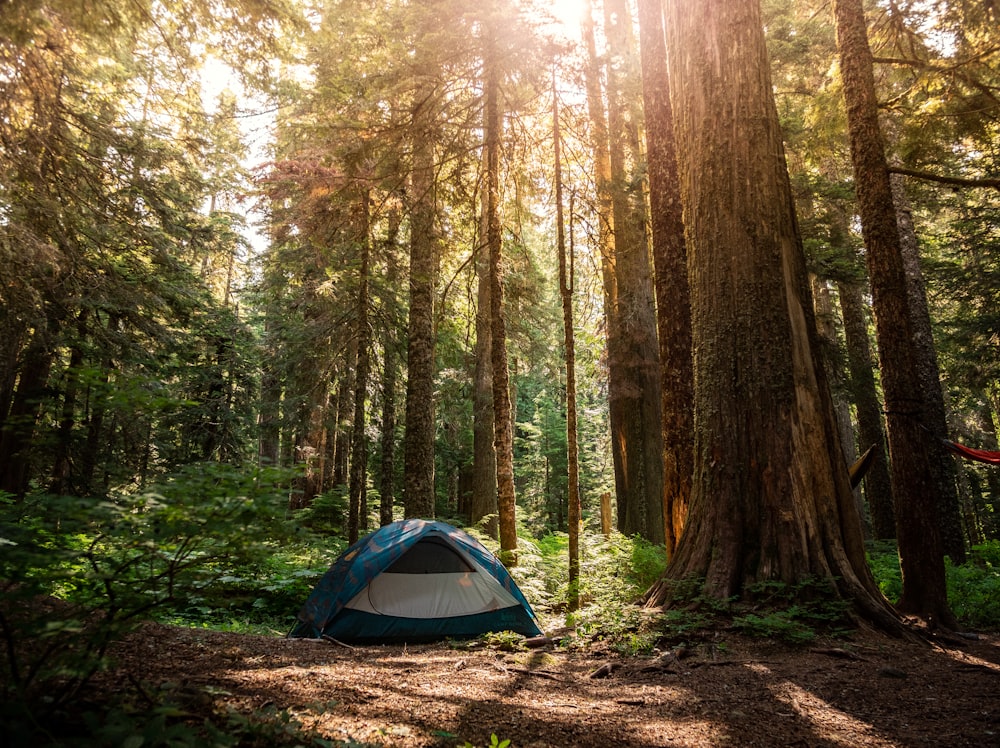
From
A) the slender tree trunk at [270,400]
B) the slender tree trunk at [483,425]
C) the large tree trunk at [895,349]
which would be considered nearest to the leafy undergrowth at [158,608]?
the large tree trunk at [895,349]

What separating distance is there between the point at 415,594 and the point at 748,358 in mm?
4537

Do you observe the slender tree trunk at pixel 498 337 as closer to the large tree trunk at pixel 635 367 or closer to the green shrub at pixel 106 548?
the large tree trunk at pixel 635 367

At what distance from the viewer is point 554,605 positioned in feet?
25.0

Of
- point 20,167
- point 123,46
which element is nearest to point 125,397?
point 20,167

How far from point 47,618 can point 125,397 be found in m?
1.00

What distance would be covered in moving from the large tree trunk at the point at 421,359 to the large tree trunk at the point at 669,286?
4019 millimetres

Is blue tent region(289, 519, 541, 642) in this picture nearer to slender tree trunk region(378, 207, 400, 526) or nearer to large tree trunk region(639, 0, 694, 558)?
large tree trunk region(639, 0, 694, 558)

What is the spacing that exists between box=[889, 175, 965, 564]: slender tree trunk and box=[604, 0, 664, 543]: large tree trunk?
3.97m

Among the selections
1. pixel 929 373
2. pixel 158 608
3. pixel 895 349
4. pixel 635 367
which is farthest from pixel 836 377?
pixel 158 608

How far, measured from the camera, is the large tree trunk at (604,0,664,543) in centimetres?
984

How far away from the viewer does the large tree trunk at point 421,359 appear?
10.2 meters

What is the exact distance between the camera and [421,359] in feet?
35.0

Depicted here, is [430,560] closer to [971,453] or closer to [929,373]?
[971,453]

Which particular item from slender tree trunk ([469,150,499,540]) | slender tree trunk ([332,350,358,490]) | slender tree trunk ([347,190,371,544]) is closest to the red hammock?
slender tree trunk ([469,150,499,540])
